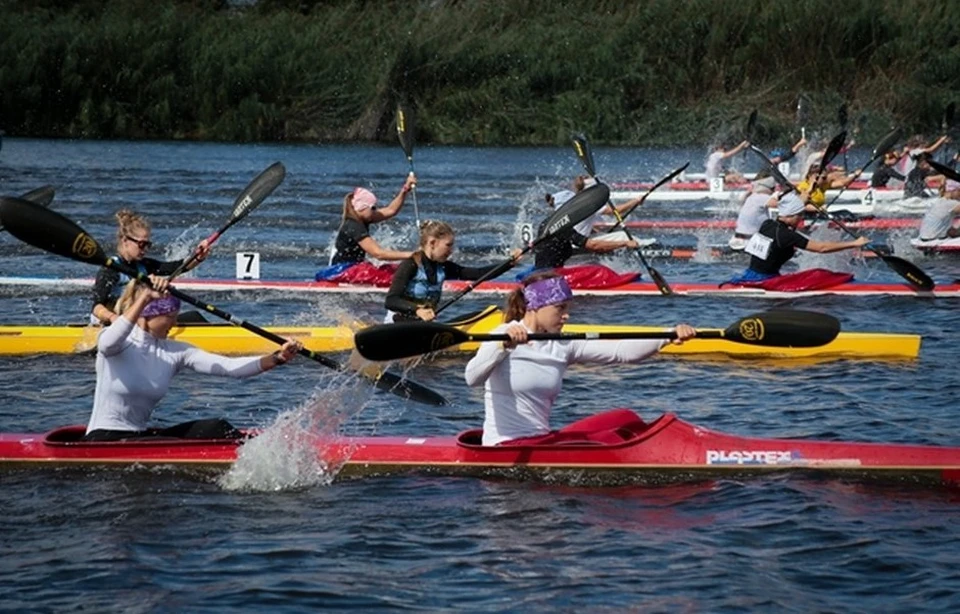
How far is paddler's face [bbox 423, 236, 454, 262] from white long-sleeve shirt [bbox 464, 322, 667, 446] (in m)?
3.30

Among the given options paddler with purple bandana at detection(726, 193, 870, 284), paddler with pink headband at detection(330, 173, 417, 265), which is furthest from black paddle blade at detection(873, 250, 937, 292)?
paddler with pink headband at detection(330, 173, 417, 265)

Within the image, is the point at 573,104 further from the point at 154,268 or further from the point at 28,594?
the point at 28,594

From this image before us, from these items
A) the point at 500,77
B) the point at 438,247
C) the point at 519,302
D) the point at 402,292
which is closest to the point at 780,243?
the point at 402,292

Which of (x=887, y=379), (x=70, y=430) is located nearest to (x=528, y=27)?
(x=887, y=379)

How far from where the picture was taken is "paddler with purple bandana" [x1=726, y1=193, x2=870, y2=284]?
18734 mm

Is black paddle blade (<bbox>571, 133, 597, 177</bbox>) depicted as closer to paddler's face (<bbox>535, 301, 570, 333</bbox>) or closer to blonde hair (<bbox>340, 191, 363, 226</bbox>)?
blonde hair (<bbox>340, 191, 363, 226</bbox>)

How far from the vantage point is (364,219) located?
59.7 ft

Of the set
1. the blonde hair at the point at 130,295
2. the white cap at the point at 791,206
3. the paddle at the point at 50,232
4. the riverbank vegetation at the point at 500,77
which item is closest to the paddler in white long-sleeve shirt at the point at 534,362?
the paddle at the point at 50,232

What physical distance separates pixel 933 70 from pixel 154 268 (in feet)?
133

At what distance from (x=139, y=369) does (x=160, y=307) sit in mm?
404

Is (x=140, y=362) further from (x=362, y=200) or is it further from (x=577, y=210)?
(x=362, y=200)

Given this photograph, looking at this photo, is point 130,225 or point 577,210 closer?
point 130,225

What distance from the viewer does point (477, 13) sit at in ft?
193

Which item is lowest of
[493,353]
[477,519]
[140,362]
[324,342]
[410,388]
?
[324,342]
